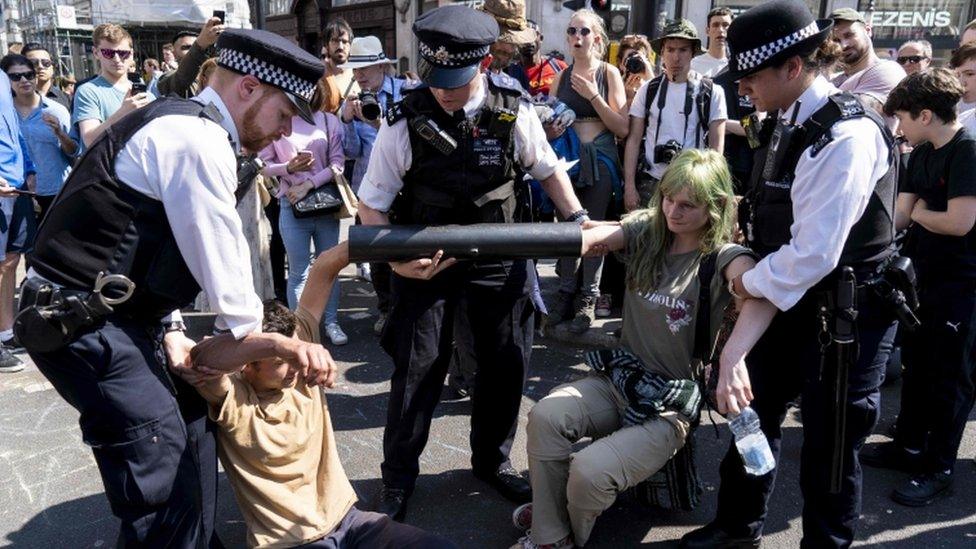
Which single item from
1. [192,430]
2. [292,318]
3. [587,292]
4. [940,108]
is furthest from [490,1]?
[192,430]

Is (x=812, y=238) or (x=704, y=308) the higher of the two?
(x=812, y=238)

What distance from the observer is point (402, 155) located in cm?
282

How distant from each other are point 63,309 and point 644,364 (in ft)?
6.39

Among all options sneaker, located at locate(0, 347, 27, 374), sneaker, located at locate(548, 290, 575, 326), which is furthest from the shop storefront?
sneaker, located at locate(0, 347, 27, 374)

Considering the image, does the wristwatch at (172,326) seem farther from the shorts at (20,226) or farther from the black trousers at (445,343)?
the shorts at (20,226)

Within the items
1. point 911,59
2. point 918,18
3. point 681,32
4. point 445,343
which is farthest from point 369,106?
point 918,18

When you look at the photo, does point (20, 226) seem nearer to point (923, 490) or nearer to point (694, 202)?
point (694, 202)

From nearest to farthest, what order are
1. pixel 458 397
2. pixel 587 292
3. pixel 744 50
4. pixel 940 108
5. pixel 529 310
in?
pixel 744 50 < pixel 940 108 < pixel 529 310 < pixel 458 397 < pixel 587 292

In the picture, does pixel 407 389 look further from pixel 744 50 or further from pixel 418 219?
pixel 744 50

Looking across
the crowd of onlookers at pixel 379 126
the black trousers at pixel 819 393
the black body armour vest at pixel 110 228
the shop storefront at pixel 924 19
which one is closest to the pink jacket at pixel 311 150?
the crowd of onlookers at pixel 379 126

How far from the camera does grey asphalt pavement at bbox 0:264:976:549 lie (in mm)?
2869

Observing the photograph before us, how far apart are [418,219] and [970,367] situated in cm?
248

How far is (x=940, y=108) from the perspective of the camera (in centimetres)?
288

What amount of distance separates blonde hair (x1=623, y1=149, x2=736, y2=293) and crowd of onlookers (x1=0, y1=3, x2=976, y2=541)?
1715mm
